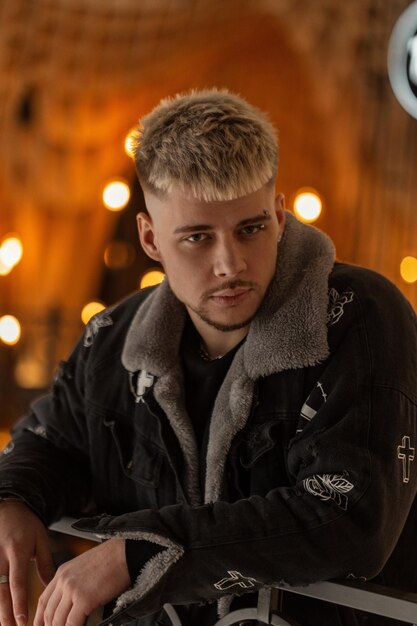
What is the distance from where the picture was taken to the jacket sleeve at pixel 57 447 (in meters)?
1.90

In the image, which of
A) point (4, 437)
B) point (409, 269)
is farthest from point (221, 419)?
point (4, 437)

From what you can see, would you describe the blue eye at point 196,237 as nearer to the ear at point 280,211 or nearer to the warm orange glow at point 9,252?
the ear at point 280,211

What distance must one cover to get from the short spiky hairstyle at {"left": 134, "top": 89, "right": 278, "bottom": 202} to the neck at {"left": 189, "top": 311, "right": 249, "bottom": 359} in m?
0.31

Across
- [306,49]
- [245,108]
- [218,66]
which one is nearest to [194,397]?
[245,108]

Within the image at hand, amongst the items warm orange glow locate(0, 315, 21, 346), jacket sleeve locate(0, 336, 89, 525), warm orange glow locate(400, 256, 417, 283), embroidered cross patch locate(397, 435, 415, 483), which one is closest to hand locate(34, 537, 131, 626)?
jacket sleeve locate(0, 336, 89, 525)

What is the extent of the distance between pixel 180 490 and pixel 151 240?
54 centimetres

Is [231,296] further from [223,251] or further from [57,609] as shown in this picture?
[57,609]

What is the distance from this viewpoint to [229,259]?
164cm

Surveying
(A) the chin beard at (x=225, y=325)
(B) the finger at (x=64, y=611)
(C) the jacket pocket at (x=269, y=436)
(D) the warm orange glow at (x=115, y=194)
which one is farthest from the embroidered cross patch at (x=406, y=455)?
(D) the warm orange glow at (x=115, y=194)

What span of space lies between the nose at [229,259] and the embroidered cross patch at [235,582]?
55 centimetres

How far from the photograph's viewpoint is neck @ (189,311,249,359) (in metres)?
1.83

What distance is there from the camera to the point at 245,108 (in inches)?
68.7

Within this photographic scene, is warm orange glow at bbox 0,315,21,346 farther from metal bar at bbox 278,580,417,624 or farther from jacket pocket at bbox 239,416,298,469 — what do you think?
metal bar at bbox 278,580,417,624

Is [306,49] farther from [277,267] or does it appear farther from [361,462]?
[361,462]
